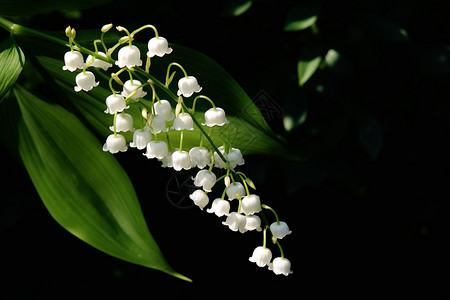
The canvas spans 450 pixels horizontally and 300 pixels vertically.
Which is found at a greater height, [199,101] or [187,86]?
[187,86]

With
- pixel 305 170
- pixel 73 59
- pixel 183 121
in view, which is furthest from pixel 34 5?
pixel 305 170

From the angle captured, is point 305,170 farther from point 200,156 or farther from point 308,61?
point 200,156

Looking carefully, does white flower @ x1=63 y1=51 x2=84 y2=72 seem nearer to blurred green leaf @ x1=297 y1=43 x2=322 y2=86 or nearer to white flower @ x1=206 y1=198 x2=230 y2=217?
white flower @ x1=206 y1=198 x2=230 y2=217

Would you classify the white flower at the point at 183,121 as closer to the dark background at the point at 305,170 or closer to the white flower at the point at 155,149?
the white flower at the point at 155,149

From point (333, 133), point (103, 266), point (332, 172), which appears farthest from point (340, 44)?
point (103, 266)

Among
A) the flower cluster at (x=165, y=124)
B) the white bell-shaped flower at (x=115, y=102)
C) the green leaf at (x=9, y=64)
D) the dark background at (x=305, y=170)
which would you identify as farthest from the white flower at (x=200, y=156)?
the dark background at (x=305, y=170)

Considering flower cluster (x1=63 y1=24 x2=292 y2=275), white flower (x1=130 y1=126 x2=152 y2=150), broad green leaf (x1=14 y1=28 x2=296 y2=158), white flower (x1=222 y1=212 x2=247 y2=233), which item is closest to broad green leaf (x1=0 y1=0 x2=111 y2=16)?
broad green leaf (x1=14 y1=28 x2=296 y2=158)

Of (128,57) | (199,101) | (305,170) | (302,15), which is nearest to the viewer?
(128,57)
